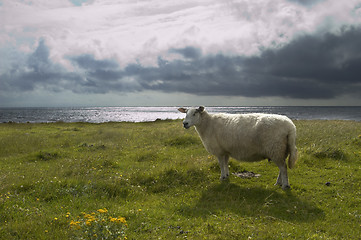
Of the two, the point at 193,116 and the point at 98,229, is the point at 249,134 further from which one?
the point at 98,229

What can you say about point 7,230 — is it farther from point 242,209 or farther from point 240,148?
point 240,148

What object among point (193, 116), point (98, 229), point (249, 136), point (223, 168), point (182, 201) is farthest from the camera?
point (193, 116)

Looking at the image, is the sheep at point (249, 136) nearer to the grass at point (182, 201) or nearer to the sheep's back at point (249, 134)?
the sheep's back at point (249, 134)

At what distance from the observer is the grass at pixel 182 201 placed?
6.23 m

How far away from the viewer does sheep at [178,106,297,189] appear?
940 cm

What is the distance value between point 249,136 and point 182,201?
3798 millimetres

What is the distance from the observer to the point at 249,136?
9984mm

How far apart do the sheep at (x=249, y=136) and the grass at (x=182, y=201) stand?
117 cm

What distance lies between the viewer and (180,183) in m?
10.4

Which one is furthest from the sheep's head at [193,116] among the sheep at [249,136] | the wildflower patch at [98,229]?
the wildflower patch at [98,229]

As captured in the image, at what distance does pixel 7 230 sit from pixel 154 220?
3718mm

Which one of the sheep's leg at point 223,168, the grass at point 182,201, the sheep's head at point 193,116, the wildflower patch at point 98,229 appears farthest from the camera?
the sheep's head at point 193,116

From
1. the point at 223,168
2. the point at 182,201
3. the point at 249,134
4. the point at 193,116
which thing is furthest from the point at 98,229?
the point at 193,116

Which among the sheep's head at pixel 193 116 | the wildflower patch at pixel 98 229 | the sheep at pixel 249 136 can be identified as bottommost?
the wildflower patch at pixel 98 229
